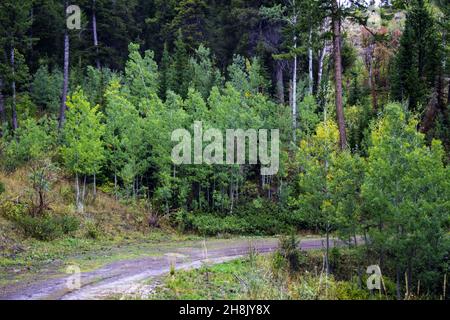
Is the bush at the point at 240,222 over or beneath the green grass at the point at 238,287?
beneath

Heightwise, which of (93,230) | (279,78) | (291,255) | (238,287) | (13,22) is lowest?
(291,255)

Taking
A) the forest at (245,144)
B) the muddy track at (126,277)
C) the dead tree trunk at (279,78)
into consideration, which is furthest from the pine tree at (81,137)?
the dead tree trunk at (279,78)

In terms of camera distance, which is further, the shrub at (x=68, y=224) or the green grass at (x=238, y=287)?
the shrub at (x=68, y=224)

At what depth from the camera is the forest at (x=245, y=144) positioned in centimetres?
1681

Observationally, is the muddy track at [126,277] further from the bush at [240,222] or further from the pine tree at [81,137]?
the pine tree at [81,137]

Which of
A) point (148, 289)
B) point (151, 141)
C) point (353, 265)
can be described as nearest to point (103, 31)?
point (151, 141)

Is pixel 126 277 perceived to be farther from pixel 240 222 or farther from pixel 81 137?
pixel 240 222

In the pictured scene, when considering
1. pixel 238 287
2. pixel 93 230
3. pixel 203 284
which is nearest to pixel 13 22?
pixel 93 230

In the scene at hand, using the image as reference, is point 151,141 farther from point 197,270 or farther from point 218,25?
point 218,25

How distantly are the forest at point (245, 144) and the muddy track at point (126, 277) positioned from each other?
2.09 metres

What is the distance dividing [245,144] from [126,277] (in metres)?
17.3

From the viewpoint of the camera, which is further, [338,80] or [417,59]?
[417,59]

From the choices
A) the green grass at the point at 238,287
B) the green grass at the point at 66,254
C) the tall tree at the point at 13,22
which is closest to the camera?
the green grass at the point at 238,287

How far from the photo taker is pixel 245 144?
95.9 feet
